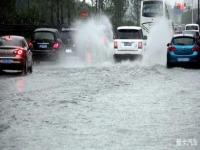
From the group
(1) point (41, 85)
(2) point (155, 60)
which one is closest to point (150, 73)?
(1) point (41, 85)

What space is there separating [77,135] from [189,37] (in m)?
22.4

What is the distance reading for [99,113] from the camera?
14711 millimetres

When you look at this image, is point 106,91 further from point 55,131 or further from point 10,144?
point 10,144

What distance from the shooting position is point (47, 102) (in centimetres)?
1695

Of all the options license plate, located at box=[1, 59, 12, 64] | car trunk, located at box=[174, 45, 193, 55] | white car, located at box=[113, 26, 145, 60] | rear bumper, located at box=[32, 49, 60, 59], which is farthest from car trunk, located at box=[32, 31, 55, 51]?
license plate, located at box=[1, 59, 12, 64]

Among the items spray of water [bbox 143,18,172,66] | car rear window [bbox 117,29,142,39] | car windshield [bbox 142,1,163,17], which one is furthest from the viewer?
car windshield [bbox 142,1,163,17]

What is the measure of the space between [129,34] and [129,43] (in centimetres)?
74

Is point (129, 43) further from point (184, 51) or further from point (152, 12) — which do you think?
point (152, 12)

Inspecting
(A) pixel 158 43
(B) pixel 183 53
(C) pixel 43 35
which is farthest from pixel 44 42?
(A) pixel 158 43

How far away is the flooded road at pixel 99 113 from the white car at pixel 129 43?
10620mm

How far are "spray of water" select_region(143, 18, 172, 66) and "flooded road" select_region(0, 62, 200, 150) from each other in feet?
45.7

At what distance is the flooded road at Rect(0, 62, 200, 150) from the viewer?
1086cm

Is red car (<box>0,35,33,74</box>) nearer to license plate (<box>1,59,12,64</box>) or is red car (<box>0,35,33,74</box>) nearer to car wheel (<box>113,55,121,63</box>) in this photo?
license plate (<box>1,59,12,64</box>)

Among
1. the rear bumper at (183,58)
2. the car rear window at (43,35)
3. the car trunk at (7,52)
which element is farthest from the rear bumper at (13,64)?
the car rear window at (43,35)
